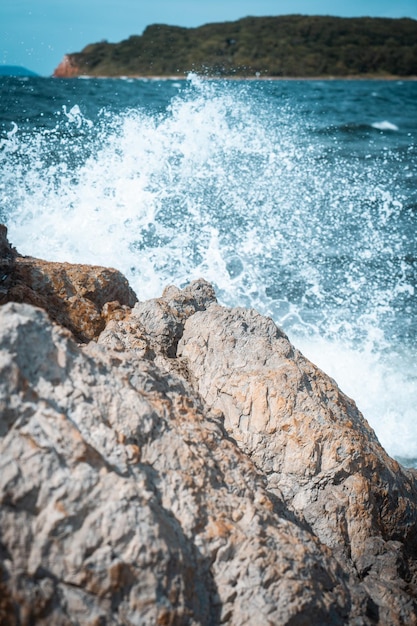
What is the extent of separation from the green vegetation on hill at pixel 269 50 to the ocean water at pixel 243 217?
157ft

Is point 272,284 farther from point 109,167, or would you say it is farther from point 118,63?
point 118,63

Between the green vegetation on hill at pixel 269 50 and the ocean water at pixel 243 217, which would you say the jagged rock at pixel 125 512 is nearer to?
the ocean water at pixel 243 217

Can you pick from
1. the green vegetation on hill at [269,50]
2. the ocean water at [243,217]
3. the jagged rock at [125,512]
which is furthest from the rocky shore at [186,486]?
the green vegetation on hill at [269,50]

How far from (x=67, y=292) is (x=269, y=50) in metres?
78.5

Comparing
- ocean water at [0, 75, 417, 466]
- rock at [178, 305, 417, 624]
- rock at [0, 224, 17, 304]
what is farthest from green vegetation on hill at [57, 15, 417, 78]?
rock at [178, 305, 417, 624]

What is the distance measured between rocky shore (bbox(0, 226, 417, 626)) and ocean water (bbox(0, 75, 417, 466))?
2110mm

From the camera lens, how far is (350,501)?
2.49 meters

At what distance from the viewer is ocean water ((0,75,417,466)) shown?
578cm

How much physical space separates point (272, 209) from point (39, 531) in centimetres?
732

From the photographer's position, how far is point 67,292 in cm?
319

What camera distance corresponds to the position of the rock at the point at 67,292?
2.98 meters

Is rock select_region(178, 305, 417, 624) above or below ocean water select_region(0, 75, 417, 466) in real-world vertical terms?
below

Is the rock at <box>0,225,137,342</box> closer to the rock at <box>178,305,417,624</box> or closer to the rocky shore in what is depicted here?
the rocky shore

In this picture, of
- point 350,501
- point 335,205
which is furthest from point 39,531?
point 335,205
